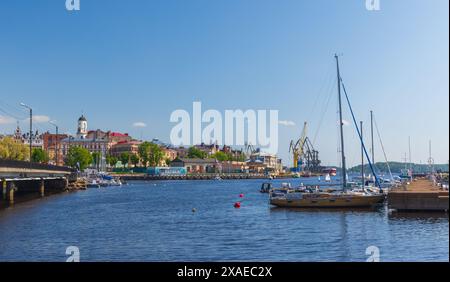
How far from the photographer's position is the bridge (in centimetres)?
5948

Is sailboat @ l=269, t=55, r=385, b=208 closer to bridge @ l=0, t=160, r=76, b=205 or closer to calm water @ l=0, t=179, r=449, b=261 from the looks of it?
calm water @ l=0, t=179, r=449, b=261

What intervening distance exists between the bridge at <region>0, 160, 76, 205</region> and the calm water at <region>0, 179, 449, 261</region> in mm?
8586

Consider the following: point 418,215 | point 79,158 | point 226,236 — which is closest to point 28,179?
point 226,236

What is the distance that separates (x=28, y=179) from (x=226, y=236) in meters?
44.3

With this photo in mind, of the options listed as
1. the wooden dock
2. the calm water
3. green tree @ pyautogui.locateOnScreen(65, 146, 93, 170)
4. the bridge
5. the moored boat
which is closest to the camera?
the calm water

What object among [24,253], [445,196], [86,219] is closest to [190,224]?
[86,219]

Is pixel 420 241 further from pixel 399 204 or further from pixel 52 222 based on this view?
pixel 52 222

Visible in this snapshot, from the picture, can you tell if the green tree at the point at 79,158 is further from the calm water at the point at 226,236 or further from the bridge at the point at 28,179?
the calm water at the point at 226,236

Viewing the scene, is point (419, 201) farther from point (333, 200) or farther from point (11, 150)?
point (11, 150)

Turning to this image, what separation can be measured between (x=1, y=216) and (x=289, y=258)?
33.7 metres

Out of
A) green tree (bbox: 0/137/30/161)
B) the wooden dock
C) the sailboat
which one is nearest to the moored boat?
the sailboat
